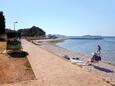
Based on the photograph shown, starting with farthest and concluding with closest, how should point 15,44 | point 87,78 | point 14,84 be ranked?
1. point 15,44
2. point 87,78
3. point 14,84

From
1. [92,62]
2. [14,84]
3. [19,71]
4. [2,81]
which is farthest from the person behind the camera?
[92,62]

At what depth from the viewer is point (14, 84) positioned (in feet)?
30.7

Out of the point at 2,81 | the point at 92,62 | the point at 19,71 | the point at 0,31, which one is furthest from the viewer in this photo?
the point at 0,31

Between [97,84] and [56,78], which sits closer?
[97,84]

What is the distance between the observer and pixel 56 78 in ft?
34.6

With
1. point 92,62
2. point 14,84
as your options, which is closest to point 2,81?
point 14,84

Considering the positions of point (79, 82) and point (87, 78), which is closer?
point (79, 82)

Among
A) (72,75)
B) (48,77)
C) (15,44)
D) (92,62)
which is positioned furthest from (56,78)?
(15,44)

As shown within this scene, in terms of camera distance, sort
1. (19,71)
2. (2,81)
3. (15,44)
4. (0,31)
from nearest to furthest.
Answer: (2,81) → (19,71) → (15,44) → (0,31)

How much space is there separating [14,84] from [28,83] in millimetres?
655

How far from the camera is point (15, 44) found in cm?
2339

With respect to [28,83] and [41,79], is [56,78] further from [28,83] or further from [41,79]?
[28,83]

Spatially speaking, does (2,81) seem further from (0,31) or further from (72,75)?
(0,31)

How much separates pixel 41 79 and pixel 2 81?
1963mm
